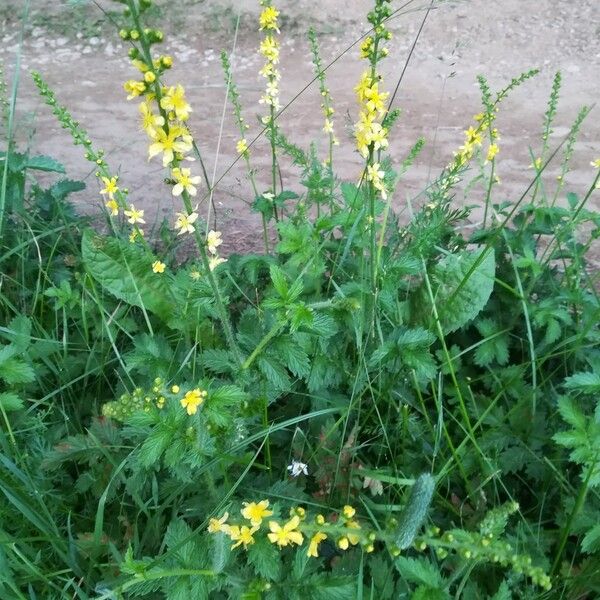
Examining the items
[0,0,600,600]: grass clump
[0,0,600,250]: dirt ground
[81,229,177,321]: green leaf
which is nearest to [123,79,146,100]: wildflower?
[0,0,600,600]: grass clump

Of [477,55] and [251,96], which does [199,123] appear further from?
[477,55]

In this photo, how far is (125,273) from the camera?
2.28m

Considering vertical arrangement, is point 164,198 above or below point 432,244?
below

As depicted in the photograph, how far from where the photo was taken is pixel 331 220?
81.2 inches

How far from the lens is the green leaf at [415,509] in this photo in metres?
1.15

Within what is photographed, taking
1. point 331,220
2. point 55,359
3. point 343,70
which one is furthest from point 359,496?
point 343,70

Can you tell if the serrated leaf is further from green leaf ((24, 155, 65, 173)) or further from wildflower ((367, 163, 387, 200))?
wildflower ((367, 163, 387, 200))

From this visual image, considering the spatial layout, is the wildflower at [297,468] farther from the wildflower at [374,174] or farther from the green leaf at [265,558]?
the wildflower at [374,174]

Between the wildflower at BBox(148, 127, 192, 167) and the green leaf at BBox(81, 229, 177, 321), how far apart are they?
1.03m

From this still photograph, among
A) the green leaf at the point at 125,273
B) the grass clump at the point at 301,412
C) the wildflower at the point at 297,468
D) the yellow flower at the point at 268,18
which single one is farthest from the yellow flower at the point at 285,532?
the yellow flower at the point at 268,18

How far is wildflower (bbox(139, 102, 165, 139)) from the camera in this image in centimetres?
121

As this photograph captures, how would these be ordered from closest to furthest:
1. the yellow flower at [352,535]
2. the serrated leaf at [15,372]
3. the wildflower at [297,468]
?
the yellow flower at [352,535]
the wildflower at [297,468]
the serrated leaf at [15,372]

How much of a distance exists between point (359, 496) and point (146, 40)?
1222mm

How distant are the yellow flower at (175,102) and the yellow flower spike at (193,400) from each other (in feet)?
1.93
